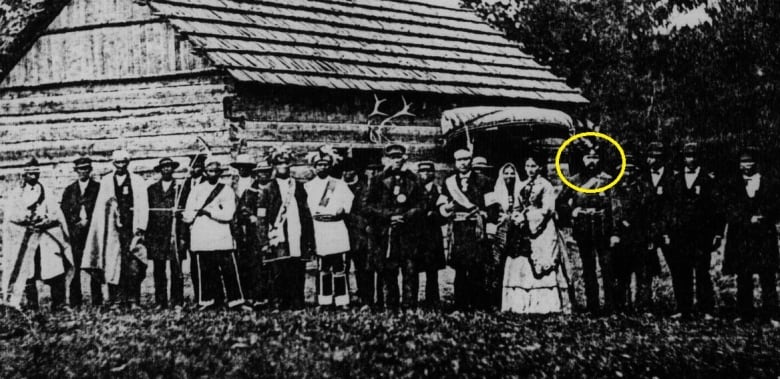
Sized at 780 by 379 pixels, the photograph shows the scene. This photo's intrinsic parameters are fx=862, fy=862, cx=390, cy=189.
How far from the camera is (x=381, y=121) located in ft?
36.5

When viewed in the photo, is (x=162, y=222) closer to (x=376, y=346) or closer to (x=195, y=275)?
(x=195, y=275)

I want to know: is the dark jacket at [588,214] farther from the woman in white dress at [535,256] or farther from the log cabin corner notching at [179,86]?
the log cabin corner notching at [179,86]

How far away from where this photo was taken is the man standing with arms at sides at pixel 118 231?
27.9 feet

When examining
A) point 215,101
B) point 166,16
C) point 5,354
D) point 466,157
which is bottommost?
point 5,354

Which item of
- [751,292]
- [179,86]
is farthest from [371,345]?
[179,86]

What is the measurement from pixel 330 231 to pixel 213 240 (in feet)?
3.67

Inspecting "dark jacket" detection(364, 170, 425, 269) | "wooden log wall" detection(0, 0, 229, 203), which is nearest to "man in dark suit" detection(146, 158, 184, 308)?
"wooden log wall" detection(0, 0, 229, 203)

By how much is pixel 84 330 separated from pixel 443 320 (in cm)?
312

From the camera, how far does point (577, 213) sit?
27.5ft

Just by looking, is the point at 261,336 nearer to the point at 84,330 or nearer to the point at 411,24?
the point at 84,330

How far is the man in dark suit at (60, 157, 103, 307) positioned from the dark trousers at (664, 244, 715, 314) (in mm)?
5694

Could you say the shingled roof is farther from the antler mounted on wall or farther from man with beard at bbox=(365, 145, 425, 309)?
man with beard at bbox=(365, 145, 425, 309)

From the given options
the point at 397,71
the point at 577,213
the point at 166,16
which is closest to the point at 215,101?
the point at 166,16

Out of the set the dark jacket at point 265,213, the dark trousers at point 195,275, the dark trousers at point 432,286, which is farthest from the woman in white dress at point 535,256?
the dark trousers at point 195,275
